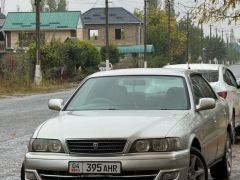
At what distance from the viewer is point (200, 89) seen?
27.0ft

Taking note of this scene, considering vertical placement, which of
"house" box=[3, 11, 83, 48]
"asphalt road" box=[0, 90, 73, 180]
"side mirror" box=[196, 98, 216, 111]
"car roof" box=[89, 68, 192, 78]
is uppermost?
"house" box=[3, 11, 83, 48]

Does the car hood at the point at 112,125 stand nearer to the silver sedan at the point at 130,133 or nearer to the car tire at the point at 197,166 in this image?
the silver sedan at the point at 130,133

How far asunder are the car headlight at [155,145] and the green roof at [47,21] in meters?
73.9

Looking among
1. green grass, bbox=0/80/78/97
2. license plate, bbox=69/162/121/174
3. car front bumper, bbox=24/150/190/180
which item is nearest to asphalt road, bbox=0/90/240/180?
car front bumper, bbox=24/150/190/180

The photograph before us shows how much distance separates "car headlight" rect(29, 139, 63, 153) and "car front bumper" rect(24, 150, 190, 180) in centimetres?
6

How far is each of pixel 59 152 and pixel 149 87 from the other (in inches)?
70.4

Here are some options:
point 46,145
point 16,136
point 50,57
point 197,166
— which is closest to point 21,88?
point 50,57

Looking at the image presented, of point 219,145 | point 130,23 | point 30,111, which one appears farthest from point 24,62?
point 130,23

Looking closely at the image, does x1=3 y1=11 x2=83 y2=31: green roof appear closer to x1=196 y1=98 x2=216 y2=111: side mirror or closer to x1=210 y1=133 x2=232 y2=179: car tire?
x1=210 y1=133 x2=232 y2=179: car tire

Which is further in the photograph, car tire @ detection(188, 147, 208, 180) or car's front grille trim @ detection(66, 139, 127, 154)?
car tire @ detection(188, 147, 208, 180)

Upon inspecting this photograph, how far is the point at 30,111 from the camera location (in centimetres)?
2130

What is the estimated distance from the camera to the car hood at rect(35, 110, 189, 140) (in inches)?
243

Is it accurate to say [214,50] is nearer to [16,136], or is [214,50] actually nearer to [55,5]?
[55,5]

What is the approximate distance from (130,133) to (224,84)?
657 cm
